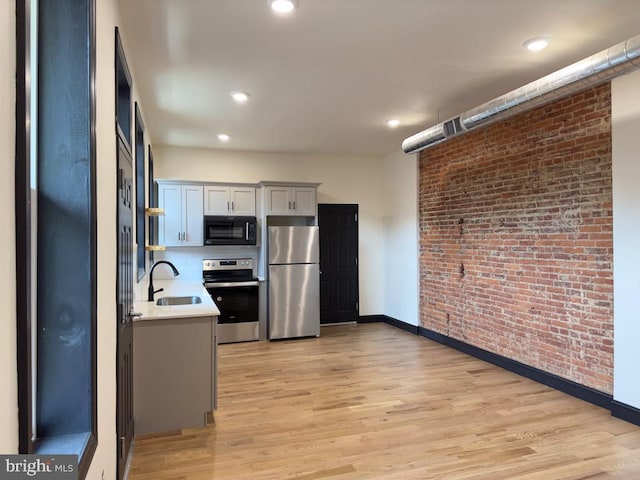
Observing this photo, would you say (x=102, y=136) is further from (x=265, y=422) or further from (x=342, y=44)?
(x=265, y=422)

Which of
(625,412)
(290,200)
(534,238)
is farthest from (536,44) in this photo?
(290,200)

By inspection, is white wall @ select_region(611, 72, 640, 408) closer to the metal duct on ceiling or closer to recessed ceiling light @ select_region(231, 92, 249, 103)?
the metal duct on ceiling

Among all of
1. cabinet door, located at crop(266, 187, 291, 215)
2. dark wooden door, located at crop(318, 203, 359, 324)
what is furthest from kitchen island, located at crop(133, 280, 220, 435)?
dark wooden door, located at crop(318, 203, 359, 324)

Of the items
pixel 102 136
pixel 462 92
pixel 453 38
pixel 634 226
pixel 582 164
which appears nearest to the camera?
pixel 102 136

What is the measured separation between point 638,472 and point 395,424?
155 cm

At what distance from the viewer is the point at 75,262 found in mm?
1427

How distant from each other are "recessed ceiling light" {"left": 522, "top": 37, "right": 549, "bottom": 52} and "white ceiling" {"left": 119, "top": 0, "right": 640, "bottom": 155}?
0.17ft

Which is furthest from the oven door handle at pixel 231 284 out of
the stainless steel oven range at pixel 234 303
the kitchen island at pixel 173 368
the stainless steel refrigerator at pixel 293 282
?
the kitchen island at pixel 173 368

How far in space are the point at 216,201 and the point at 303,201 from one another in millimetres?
1278

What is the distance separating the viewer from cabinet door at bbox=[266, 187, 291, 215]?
6.09m

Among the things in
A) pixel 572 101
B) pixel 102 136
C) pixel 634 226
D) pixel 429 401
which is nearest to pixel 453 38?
pixel 572 101

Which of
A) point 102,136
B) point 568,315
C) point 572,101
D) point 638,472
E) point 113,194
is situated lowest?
point 638,472

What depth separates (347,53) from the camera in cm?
309

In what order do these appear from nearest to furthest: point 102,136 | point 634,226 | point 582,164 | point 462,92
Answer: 1. point 102,136
2. point 634,226
3. point 582,164
4. point 462,92
